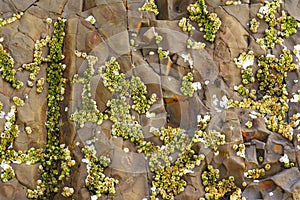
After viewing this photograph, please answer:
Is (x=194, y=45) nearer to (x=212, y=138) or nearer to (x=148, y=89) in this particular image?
(x=148, y=89)

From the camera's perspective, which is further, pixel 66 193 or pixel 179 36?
pixel 179 36

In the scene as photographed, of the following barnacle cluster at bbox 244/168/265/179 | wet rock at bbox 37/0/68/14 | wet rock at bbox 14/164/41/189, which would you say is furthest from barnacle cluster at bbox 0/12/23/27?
barnacle cluster at bbox 244/168/265/179

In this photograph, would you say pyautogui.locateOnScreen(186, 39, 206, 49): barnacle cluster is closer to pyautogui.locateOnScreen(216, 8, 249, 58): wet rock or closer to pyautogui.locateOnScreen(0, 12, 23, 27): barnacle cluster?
pyautogui.locateOnScreen(216, 8, 249, 58): wet rock

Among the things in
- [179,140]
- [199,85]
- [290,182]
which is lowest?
[290,182]

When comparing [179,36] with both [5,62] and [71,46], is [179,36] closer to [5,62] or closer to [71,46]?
[71,46]

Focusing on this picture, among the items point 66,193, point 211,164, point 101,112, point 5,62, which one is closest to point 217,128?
point 211,164

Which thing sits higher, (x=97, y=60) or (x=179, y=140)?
(x=97, y=60)

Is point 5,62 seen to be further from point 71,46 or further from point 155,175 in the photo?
point 155,175

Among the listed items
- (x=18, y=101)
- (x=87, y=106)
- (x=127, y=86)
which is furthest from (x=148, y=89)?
(x=18, y=101)
